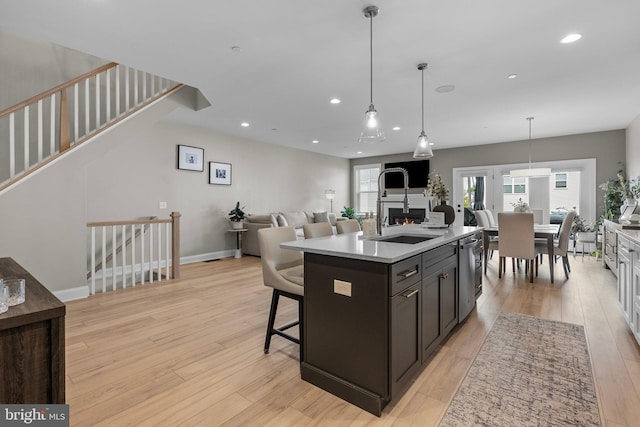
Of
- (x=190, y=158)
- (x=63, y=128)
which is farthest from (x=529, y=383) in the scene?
(x=190, y=158)

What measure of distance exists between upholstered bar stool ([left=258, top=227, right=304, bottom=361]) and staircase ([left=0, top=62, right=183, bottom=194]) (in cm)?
279

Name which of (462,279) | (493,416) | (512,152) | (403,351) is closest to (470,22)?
(462,279)

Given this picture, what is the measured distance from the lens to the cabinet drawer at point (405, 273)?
5.42 feet

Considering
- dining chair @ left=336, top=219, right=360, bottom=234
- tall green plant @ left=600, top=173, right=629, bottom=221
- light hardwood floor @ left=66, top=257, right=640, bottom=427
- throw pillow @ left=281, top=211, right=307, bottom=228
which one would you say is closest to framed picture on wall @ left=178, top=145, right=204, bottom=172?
throw pillow @ left=281, top=211, right=307, bottom=228

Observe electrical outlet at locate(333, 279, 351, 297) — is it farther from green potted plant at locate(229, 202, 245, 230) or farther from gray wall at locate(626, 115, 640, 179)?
gray wall at locate(626, 115, 640, 179)

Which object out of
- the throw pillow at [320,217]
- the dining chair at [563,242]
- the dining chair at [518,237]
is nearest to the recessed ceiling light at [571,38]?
the dining chair at [518,237]

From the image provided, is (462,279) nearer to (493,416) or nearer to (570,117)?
(493,416)

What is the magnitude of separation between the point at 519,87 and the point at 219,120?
14.9ft

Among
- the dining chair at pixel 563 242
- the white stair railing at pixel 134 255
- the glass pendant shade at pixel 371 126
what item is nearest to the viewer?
the glass pendant shade at pixel 371 126

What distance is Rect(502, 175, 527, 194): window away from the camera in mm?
7152

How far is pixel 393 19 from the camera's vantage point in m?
2.45

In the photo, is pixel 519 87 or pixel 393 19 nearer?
pixel 393 19

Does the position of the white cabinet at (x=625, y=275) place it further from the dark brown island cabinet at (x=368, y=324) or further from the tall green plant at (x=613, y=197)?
the tall green plant at (x=613, y=197)

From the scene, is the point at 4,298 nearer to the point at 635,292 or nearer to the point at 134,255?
the point at 134,255
